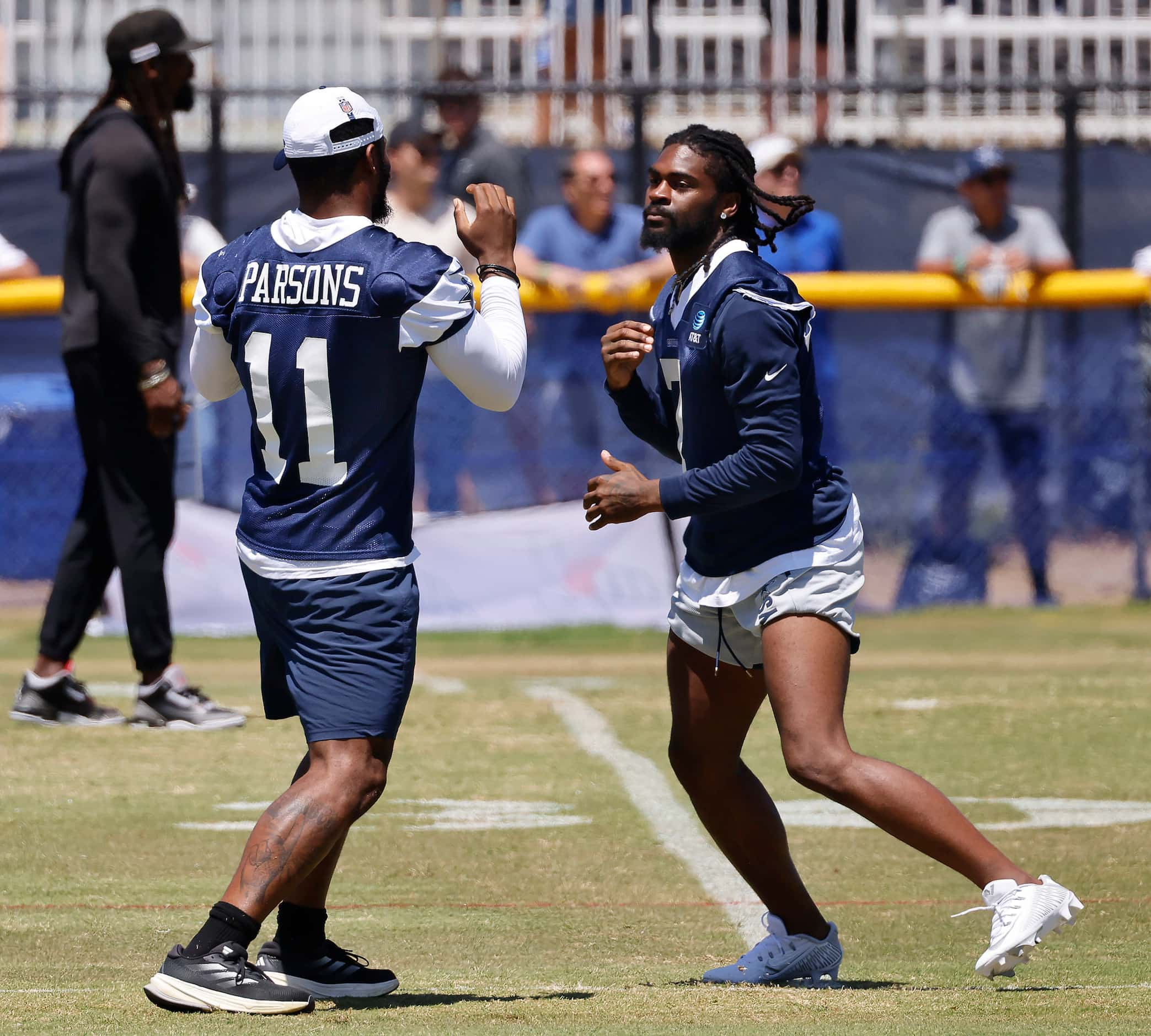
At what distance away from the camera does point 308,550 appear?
4.52 m

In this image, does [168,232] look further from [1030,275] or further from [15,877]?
[1030,275]

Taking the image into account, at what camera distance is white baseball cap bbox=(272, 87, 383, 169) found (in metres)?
4.52

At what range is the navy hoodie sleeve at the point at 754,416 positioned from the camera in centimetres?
464

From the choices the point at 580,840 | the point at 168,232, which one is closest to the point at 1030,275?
the point at 168,232

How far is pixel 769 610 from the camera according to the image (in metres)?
4.73

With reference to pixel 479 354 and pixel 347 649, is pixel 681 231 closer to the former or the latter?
pixel 479 354

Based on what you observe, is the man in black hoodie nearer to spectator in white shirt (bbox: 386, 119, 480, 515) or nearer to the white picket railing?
spectator in white shirt (bbox: 386, 119, 480, 515)

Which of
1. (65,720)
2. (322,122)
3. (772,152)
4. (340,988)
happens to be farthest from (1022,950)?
(772,152)

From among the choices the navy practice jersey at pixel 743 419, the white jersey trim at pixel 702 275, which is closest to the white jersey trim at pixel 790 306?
the navy practice jersey at pixel 743 419

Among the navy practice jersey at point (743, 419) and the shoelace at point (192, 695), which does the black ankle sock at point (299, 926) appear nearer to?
the navy practice jersey at point (743, 419)

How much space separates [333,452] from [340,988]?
1196mm

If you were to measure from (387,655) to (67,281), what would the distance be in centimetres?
417

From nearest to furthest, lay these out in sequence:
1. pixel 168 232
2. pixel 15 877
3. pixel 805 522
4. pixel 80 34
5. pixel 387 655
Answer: pixel 387 655, pixel 805 522, pixel 15 877, pixel 168 232, pixel 80 34

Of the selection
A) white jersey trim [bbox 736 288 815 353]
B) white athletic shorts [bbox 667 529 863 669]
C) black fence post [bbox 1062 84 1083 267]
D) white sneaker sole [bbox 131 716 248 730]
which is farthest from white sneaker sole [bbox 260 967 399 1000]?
black fence post [bbox 1062 84 1083 267]
